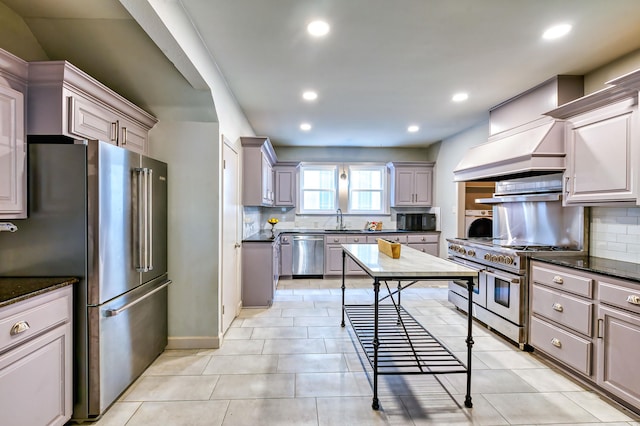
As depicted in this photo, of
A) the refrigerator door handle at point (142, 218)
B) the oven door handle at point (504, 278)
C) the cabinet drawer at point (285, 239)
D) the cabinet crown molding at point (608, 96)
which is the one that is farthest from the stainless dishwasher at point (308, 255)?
the cabinet crown molding at point (608, 96)

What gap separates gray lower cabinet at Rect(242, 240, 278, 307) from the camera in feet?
13.2

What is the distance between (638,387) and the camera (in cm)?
190

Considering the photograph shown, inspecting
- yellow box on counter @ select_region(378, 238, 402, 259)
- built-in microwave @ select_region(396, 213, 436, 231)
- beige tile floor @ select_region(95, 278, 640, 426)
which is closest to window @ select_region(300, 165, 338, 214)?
built-in microwave @ select_region(396, 213, 436, 231)

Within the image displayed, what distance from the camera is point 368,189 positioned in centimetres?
657

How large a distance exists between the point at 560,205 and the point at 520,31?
1827mm

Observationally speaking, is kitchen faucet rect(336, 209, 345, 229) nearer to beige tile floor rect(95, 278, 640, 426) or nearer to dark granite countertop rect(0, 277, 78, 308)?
beige tile floor rect(95, 278, 640, 426)

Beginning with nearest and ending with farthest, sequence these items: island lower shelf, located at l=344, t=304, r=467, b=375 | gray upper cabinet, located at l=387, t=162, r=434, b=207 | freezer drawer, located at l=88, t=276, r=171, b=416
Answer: freezer drawer, located at l=88, t=276, r=171, b=416
island lower shelf, located at l=344, t=304, r=467, b=375
gray upper cabinet, located at l=387, t=162, r=434, b=207

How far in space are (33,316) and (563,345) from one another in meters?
3.54

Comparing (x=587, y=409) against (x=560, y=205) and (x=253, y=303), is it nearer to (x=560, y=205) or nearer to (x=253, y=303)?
(x=560, y=205)

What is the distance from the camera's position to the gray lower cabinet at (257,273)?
13.2ft

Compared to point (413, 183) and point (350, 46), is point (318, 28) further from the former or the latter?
point (413, 183)

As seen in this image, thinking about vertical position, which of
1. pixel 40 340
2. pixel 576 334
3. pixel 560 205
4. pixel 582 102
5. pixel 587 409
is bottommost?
pixel 587 409

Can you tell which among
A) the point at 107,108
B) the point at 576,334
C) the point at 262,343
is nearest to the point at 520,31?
the point at 576,334

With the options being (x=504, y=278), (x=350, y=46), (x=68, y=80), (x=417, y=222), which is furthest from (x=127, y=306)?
(x=417, y=222)
